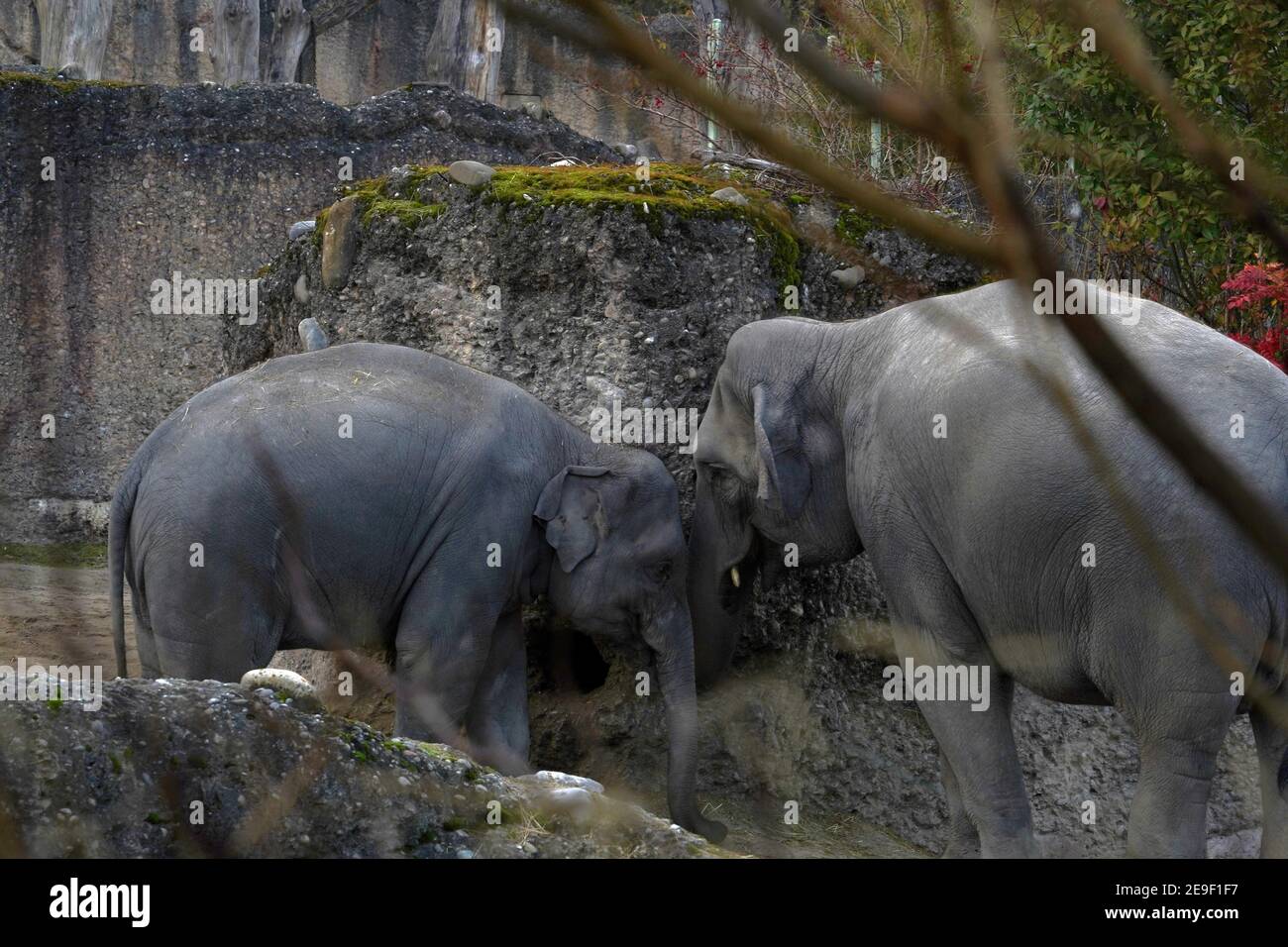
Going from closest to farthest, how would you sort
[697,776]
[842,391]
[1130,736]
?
[842,391], [697,776], [1130,736]

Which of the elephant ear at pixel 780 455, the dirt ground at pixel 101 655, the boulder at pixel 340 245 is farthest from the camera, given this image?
the boulder at pixel 340 245

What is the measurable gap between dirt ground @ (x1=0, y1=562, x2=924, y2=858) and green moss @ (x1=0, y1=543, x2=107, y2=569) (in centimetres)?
44

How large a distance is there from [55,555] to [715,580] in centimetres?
816

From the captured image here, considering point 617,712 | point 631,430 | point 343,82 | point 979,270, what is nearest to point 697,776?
point 617,712

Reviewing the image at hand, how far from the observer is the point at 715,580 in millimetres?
6457

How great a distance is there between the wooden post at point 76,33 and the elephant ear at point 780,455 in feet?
50.8

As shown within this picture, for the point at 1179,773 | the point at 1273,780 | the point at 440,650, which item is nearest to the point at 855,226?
the point at 440,650

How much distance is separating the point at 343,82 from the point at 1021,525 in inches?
923

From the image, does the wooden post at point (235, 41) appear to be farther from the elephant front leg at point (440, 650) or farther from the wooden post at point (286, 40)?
the elephant front leg at point (440, 650)

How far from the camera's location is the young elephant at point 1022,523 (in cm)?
436

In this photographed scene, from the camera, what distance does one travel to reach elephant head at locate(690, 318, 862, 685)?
5969 millimetres

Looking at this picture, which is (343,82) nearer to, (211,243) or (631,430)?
(211,243)

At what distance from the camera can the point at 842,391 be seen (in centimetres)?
584

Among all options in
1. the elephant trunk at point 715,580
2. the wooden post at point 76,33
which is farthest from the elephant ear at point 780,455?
the wooden post at point 76,33
